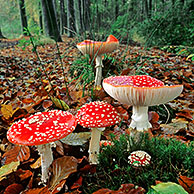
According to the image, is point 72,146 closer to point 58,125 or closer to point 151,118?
point 58,125

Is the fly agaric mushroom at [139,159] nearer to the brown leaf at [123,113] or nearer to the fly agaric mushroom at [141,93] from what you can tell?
the fly agaric mushroom at [141,93]

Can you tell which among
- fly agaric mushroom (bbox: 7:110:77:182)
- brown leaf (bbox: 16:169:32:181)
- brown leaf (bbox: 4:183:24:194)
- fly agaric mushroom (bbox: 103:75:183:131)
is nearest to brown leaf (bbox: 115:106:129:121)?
fly agaric mushroom (bbox: 103:75:183:131)

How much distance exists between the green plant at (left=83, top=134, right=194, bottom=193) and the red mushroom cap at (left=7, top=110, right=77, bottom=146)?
0.50 meters

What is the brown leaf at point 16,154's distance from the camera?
1.97 m


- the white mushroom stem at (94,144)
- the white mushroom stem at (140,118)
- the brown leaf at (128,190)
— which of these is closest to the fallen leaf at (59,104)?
the white mushroom stem at (94,144)

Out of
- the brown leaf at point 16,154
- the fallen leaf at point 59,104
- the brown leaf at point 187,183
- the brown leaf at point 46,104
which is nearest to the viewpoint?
the brown leaf at point 187,183

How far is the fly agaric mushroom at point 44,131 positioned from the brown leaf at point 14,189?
0.70ft

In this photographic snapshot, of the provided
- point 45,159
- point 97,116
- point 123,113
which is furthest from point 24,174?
point 123,113

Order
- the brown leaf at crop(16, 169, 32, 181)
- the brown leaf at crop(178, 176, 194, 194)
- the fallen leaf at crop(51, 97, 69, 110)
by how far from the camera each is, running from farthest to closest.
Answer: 1. the fallen leaf at crop(51, 97, 69, 110)
2. the brown leaf at crop(16, 169, 32, 181)
3. the brown leaf at crop(178, 176, 194, 194)

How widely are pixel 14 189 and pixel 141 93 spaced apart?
138cm

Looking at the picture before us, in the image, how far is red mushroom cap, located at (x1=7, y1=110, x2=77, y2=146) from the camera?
53.5 inches

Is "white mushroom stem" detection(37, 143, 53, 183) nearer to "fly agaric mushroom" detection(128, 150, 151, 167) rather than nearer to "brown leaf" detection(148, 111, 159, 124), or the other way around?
"fly agaric mushroom" detection(128, 150, 151, 167)

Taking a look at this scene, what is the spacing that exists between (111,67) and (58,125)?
265 cm

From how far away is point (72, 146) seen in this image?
7.02 feet
